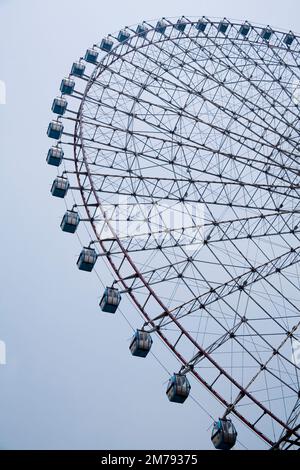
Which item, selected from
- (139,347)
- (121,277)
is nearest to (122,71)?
(121,277)

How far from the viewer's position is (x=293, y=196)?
22672mm

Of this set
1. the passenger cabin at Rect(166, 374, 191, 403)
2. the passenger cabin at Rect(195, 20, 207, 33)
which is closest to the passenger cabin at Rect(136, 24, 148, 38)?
the passenger cabin at Rect(195, 20, 207, 33)

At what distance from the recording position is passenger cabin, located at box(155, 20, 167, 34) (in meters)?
33.0

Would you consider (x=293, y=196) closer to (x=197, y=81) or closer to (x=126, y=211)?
(x=126, y=211)

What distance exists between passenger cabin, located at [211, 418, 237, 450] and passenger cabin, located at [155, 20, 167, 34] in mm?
25069

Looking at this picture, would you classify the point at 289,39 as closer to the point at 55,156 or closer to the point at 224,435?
the point at 55,156

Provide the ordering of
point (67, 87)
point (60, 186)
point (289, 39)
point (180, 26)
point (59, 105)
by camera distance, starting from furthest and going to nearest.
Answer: point (289, 39), point (180, 26), point (67, 87), point (59, 105), point (60, 186)

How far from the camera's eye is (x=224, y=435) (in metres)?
16.6

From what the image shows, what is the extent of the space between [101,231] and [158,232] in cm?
320

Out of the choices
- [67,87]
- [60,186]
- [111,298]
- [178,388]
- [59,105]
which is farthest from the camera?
[67,87]

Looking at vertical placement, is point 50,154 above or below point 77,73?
below

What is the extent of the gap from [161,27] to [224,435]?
25709 millimetres

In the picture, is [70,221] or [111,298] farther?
[70,221]

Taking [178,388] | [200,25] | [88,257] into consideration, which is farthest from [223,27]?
[178,388]
